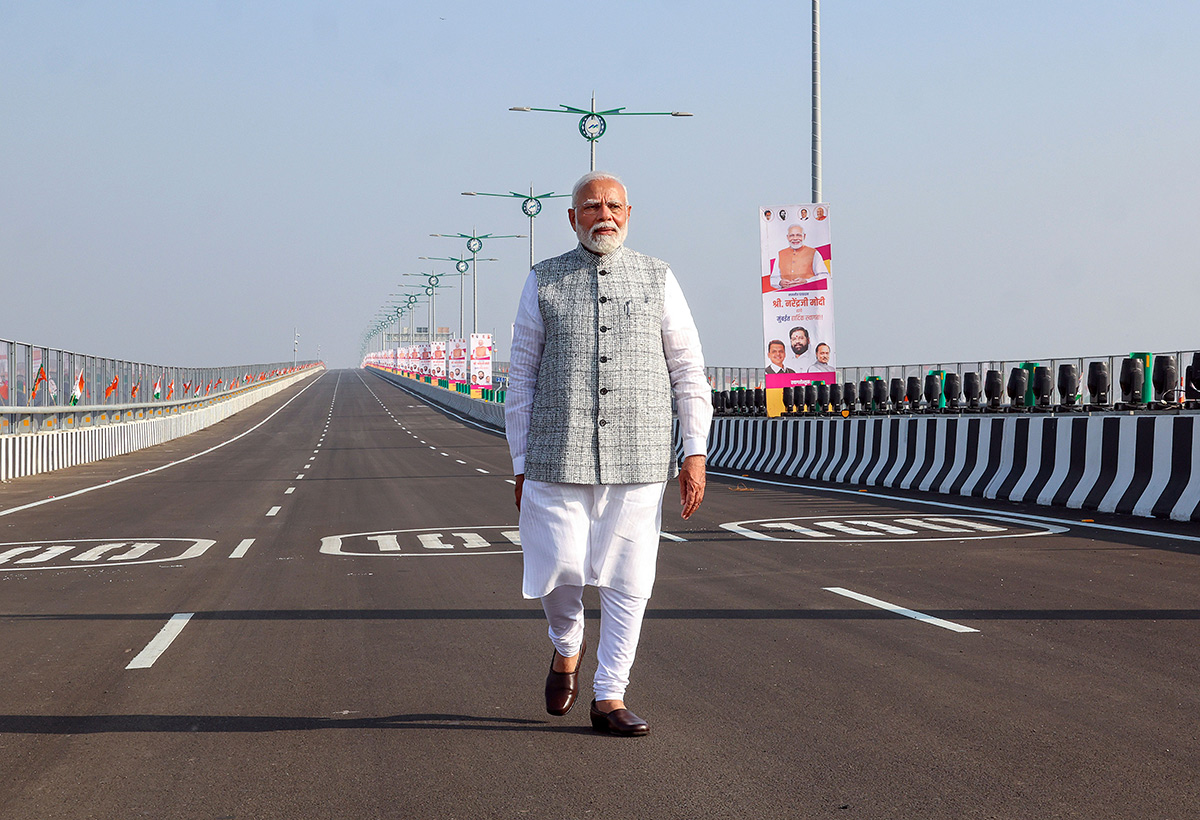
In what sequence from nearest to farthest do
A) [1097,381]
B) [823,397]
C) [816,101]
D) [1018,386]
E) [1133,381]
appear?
[1133,381] < [1097,381] < [1018,386] < [816,101] < [823,397]

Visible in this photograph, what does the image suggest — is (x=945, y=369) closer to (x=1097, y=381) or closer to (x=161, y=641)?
(x=1097, y=381)

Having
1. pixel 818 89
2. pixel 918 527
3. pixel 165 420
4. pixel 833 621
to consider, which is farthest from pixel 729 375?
pixel 833 621

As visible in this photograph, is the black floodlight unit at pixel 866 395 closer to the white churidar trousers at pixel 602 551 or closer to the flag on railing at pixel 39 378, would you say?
the flag on railing at pixel 39 378

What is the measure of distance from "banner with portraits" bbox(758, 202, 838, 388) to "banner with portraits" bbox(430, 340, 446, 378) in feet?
244

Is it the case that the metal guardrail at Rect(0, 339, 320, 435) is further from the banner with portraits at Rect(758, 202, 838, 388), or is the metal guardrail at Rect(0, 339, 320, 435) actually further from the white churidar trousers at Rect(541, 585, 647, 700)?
the white churidar trousers at Rect(541, 585, 647, 700)

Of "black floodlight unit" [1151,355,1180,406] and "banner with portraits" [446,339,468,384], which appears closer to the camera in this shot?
"black floodlight unit" [1151,355,1180,406]

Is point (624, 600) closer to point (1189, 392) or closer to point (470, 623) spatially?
point (470, 623)

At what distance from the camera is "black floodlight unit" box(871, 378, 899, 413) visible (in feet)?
95.0

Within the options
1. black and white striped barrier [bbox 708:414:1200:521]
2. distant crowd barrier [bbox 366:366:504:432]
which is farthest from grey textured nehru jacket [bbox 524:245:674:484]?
distant crowd barrier [bbox 366:366:504:432]

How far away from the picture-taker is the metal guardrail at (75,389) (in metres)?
27.5

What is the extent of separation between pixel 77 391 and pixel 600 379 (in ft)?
107

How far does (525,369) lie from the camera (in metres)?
4.96

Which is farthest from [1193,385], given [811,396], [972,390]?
[811,396]

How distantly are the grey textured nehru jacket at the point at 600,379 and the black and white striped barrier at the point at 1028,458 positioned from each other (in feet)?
33.4
